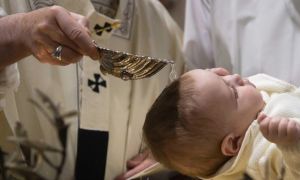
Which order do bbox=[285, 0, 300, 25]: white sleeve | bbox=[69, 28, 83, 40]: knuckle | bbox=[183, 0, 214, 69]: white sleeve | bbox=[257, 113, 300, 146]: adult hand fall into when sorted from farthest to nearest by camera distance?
bbox=[183, 0, 214, 69]: white sleeve → bbox=[285, 0, 300, 25]: white sleeve → bbox=[69, 28, 83, 40]: knuckle → bbox=[257, 113, 300, 146]: adult hand

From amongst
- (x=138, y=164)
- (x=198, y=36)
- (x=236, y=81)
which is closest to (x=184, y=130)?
(x=236, y=81)

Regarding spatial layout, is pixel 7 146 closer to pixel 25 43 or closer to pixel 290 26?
pixel 25 43

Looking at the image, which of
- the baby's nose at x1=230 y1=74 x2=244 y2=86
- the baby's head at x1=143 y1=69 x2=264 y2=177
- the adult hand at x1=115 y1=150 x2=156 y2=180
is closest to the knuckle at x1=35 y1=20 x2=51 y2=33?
the baby's head at x1=143 y1=69 x2=264 y2=177

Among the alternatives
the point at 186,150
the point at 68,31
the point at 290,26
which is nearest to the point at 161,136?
the point at 186,150

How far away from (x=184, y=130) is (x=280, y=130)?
0.17 m

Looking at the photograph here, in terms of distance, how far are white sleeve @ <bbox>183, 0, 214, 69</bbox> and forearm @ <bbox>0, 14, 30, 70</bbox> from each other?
0.58 meters

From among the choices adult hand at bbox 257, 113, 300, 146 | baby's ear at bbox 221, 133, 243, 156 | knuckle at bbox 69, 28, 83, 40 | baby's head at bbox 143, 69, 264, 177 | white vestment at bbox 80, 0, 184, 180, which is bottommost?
white vestment at bbox 80, 0, 184, 180

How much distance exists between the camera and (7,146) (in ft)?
3.88

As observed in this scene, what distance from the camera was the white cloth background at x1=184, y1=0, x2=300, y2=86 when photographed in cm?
124

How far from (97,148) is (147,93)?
0.69 ft

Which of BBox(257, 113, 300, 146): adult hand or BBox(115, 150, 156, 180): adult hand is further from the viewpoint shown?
BBox(115, 150, 156, 180): adult hand

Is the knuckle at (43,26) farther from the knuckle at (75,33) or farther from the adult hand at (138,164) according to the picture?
the adult hand at (138,164)

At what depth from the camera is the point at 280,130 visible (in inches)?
29.5

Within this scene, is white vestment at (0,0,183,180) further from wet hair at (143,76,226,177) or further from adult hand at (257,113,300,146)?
adult hand at (257,113,300,146)
